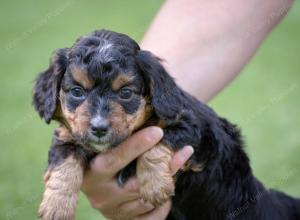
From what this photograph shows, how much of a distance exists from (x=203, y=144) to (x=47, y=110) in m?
1.17

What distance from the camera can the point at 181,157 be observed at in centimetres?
454

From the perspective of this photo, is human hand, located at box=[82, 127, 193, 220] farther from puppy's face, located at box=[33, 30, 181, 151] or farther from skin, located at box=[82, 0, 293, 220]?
skin, located at box=[82, 0, 293, 220]

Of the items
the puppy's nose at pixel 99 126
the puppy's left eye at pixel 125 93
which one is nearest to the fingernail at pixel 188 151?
the puppy's left eye at pixel 125 93

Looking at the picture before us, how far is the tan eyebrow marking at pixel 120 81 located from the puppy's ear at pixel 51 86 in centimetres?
43

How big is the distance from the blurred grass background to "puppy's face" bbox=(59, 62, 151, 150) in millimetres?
1050

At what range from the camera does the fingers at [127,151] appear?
4.43 m

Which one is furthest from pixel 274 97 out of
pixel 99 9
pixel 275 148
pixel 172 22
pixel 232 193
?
pixel 99 9

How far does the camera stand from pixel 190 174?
190 inches

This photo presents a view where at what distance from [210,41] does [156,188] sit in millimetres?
1767

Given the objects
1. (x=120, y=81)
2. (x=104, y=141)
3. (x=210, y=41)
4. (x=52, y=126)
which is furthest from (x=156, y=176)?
(x=52, y=126)

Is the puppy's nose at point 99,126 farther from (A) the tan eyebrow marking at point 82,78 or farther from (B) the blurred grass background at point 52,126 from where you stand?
(B) the blurred grass background at point 52,126

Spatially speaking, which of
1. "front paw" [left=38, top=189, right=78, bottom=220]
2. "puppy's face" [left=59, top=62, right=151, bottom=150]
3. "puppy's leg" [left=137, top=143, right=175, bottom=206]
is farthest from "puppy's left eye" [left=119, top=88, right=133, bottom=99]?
"front paw" [left=38, top=189, right=78, bottom=220]

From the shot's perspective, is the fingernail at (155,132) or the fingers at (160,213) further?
the fingers at (160,213)

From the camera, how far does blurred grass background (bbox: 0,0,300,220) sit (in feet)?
28.8
